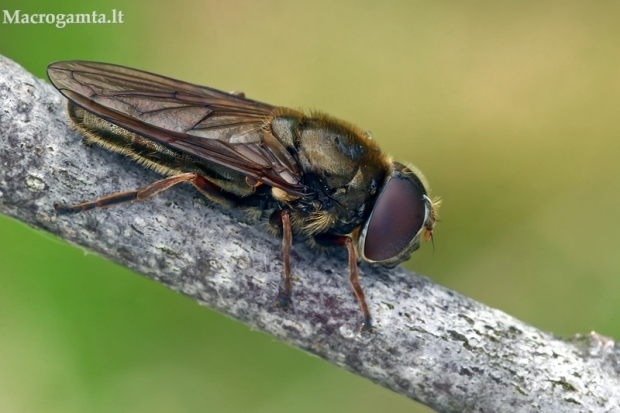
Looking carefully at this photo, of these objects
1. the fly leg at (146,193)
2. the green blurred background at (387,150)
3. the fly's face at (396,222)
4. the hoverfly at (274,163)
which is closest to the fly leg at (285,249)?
the hoverfly at (274,163)

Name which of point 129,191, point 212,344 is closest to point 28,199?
point 129,191

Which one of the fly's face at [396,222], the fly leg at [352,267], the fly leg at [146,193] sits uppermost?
the fly's face at [396,222]

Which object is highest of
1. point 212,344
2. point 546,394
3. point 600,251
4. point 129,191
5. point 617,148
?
point 617,148

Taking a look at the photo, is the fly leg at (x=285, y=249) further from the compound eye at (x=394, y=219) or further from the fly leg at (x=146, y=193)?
the compound eye at (x=394, y=219)

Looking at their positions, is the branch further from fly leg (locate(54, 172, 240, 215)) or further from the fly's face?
the fly's face

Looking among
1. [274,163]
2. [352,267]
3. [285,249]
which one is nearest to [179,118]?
[274,163]

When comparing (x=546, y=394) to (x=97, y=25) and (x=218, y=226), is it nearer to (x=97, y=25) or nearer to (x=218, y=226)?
(x=218, y=226)
